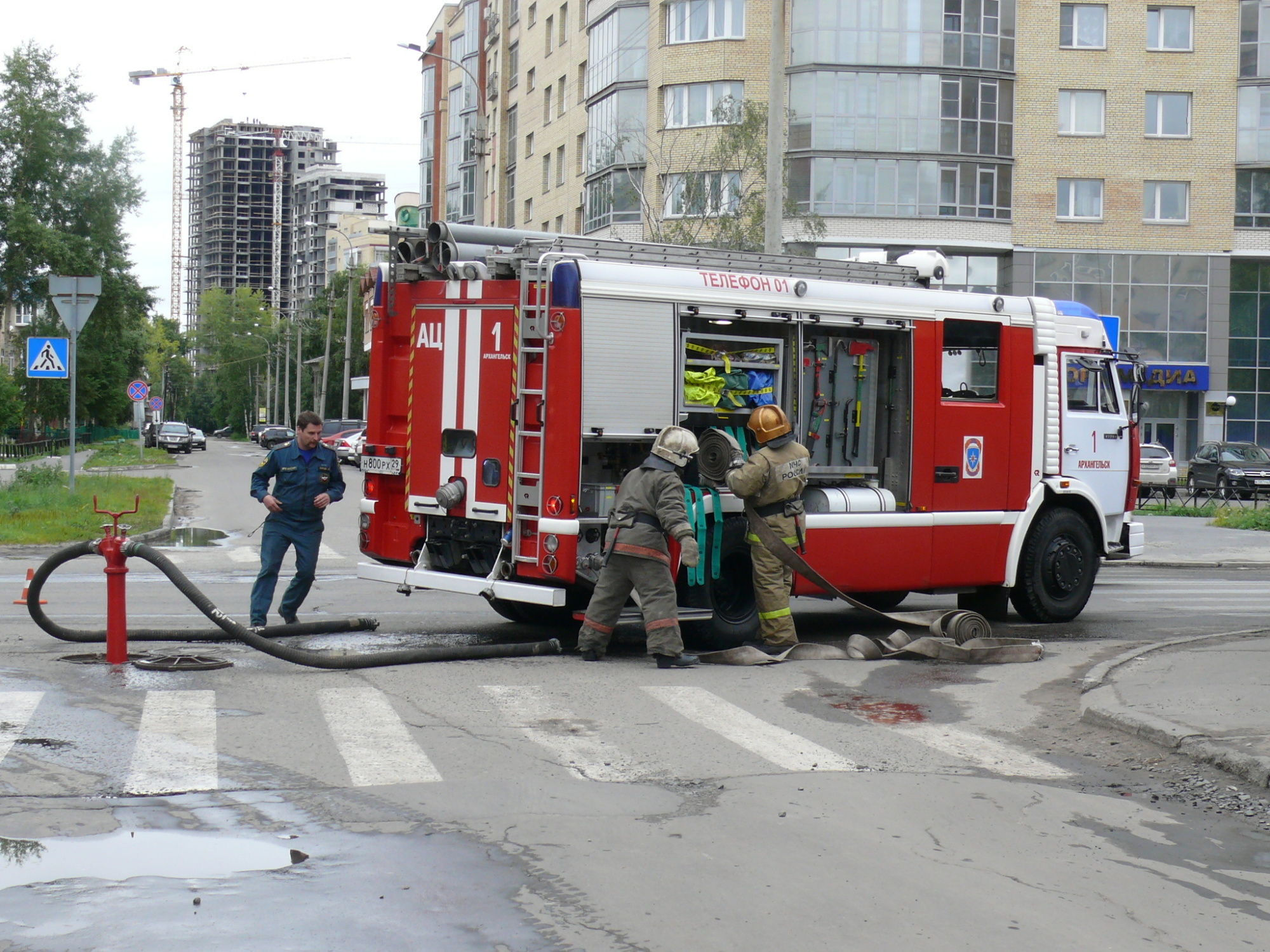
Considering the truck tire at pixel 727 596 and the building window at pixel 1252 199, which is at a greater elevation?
the building window at pixel 1252 199

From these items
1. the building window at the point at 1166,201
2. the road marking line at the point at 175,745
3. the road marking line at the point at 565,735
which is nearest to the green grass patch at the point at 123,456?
the building window at the point at 1166,201

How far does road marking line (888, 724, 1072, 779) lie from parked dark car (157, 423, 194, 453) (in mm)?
66671

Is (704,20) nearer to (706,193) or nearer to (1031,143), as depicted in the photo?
(1031,143)

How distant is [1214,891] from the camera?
5227mm

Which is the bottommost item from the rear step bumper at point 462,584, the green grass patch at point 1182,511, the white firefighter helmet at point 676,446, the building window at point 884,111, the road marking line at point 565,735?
the green grass patch at point 1182,511

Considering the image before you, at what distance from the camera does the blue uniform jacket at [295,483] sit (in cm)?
1118

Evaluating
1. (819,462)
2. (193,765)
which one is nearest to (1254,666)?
(819,462)

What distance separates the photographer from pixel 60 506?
2330 centimetres

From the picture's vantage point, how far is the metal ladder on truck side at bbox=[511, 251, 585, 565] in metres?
9.95

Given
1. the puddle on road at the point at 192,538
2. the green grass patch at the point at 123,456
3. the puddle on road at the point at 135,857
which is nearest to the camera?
the puddle on road at the point at 135,857

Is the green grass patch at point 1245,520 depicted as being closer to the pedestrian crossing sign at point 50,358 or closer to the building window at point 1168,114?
the pedestrian crossing sign at point 50,358

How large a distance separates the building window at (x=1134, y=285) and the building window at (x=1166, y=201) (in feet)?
4.43

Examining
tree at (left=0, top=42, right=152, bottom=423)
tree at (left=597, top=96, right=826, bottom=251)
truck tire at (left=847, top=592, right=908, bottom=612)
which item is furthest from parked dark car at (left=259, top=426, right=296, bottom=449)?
truck tire at (left=847, top=592, right=908, bottom=612)

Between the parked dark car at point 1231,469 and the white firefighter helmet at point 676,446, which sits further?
the parked dark car at point 1231,469
